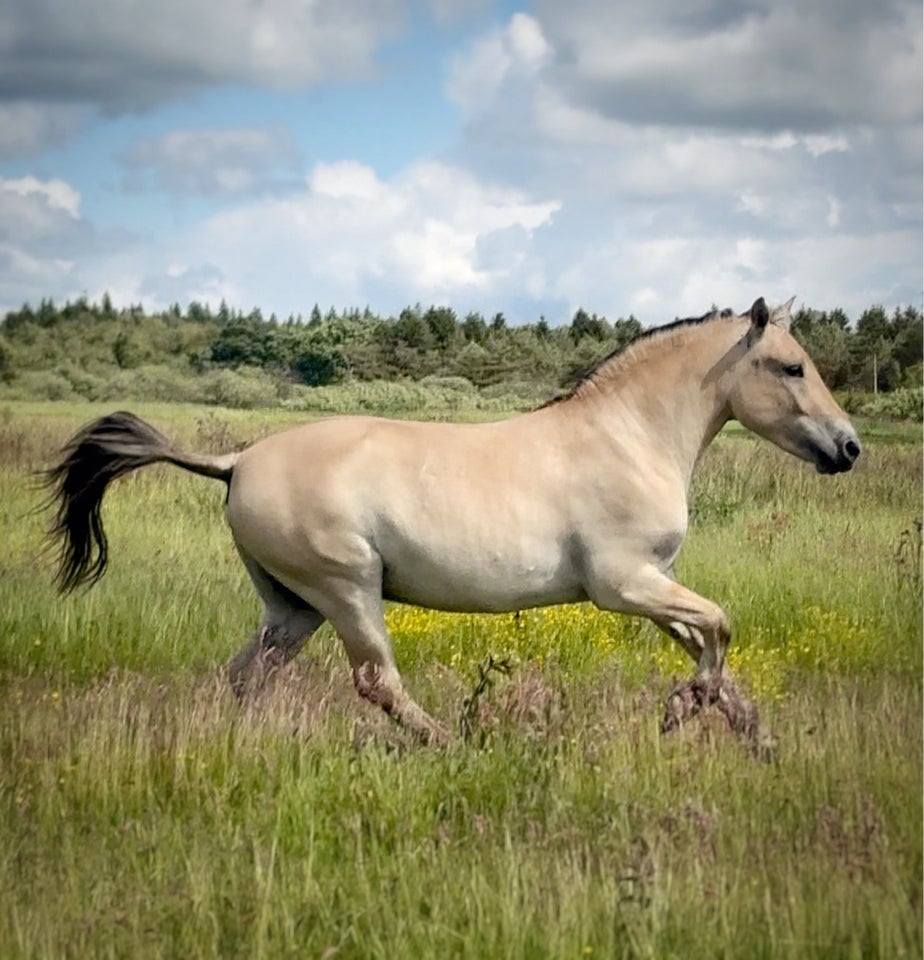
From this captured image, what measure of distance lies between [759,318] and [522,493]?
1351 millimetres

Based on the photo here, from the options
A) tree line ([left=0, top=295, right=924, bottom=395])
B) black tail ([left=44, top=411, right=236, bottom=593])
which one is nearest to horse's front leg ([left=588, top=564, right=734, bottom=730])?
black tail ([left=44, top=411, right=236, bottom=593])

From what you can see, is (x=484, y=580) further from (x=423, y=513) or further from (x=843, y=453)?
(x=843, y=453)

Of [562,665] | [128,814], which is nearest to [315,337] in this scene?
[562,665]

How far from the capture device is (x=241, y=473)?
661 centimetres

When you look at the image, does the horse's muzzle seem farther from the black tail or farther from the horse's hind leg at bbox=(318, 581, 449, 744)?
the black tail

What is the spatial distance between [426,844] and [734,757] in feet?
4.09

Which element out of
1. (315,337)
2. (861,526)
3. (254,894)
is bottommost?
(254,894)

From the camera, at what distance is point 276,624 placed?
688 centimetres

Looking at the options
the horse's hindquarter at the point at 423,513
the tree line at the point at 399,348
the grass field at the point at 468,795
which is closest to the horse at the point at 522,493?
the horse's hindquarter at the point at 423,513

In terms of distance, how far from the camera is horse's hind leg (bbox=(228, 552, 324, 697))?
6.77 metres

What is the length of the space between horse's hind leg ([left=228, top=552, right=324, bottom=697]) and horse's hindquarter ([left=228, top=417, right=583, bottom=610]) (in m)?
0.33

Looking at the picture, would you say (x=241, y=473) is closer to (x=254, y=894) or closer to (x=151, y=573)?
(x=254, y=894)

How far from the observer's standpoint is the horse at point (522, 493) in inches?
253

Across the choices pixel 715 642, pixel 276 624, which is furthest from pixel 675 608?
pixel 276 624
